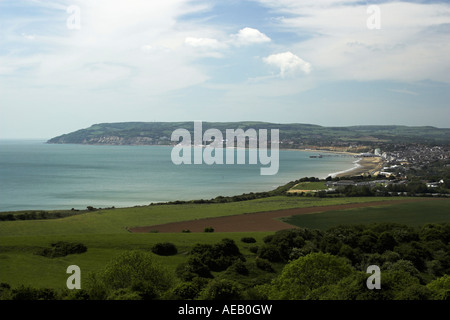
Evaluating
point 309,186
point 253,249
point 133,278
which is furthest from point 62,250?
point 309,186

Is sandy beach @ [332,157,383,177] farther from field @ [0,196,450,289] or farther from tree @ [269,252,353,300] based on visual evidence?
tree @ [269,252,353,300]

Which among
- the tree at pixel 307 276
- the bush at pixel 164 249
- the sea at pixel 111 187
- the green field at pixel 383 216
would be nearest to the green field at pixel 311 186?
the sea at pixel 111 187

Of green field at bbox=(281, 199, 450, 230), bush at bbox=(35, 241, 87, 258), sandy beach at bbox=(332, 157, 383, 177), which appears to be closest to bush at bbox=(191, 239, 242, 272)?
bush at bbox=(35, 241, 87, 258)

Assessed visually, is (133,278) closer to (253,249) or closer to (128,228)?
(253,249)

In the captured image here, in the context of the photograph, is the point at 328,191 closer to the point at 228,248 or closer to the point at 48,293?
the point at 228,248

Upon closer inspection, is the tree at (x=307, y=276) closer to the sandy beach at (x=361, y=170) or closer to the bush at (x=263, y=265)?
the bush at (x=263, y=265)
